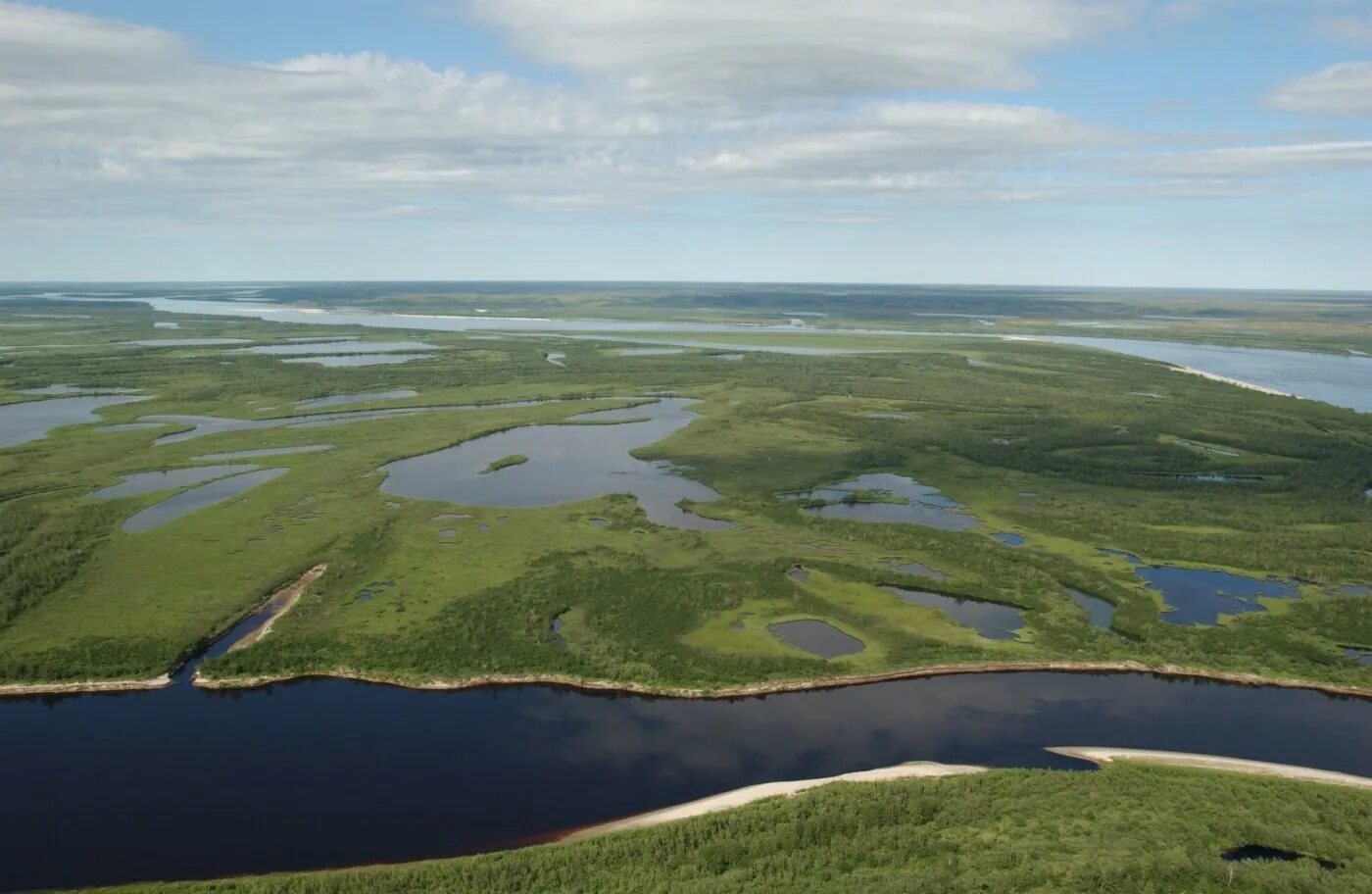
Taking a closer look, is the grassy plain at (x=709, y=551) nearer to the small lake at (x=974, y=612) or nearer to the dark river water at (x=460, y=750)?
the small lake at (x=974, y=612)

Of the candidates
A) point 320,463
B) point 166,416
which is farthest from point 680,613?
point 166,416

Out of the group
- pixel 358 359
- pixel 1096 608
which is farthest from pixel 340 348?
pixel 1096 608

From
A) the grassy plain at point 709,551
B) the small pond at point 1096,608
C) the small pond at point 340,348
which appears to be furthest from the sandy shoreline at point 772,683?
the small pond at point 340,348

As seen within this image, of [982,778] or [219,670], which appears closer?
[982,778]

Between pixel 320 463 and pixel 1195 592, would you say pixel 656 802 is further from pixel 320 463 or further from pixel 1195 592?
pixel 320 463

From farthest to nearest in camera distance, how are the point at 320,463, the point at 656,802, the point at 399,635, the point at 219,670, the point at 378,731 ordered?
the point at 320,463
the point at 399,635
the point at 219,670
the point at 378,731
the point at 656,802

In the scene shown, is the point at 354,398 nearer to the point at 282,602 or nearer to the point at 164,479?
the point at 164,479

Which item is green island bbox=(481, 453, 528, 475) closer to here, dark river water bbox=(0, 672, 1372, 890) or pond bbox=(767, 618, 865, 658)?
pond bbox=(767, 618, 865, 658)
